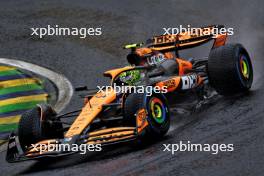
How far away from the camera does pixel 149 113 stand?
816 cm

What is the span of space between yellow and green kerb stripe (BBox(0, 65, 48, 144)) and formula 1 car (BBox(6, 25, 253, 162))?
122 centimetres

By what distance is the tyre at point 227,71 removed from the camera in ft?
31.1

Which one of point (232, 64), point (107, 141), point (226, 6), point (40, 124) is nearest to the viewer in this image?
point (107, 141)

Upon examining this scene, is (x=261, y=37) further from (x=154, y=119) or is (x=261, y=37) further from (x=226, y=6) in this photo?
(x=154, y=119)

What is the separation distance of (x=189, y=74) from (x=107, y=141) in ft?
8.35

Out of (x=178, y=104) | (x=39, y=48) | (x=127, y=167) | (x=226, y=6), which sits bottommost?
(x=127, y=167)

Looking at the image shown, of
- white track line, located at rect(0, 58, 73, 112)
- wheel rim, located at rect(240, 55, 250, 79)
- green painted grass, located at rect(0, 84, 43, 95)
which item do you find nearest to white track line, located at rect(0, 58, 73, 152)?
white track line, located at rect(0, 58, 73, 112)

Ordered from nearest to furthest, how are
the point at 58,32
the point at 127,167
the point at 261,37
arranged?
1. the point at 127,167
2. the point at 261,37
3. the point at 58,32

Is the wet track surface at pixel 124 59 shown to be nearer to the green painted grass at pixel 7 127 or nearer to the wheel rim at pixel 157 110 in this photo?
the wheel rim at pixel 157 110

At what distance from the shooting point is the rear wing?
10.7 metres

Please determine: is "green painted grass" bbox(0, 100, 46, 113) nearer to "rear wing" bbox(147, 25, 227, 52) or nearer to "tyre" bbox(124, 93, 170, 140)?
"rear wing" bbox(147, 25, 227, 52)

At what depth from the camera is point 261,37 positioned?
13297mm

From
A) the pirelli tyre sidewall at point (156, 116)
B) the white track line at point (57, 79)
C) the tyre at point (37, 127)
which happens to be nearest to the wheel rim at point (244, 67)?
the pirelli tyre sidewall at point (156, 116)

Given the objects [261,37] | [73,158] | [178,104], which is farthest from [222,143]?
[261,37]
